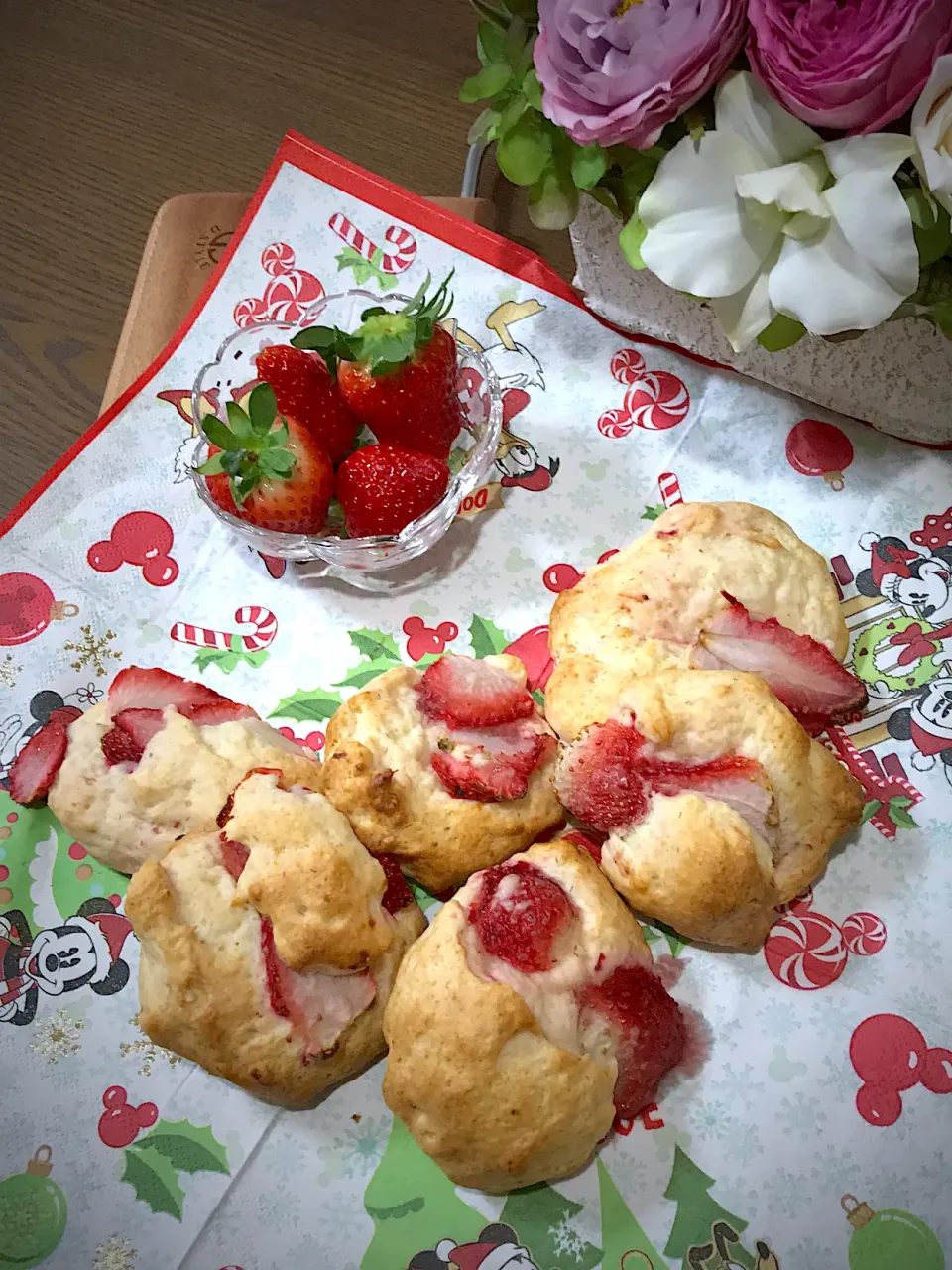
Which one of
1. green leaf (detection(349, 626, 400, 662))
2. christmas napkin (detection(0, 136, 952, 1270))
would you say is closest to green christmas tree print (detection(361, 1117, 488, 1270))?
christmas napkin (detection(0, 136, 952, 1270))

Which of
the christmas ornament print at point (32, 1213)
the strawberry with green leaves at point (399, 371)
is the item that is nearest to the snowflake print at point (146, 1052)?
the christmas ornament print at point (32, 1213)

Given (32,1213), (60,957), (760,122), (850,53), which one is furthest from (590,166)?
(32,1213)

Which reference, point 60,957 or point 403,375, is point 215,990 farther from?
point 403,375

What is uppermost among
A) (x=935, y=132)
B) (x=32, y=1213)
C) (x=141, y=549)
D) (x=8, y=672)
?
(x=935, y=132)

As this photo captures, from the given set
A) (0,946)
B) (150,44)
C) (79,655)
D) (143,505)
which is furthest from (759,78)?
(150,44)

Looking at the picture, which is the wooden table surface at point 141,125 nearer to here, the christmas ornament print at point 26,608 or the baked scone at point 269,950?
the christmas ornament print at point 26,608

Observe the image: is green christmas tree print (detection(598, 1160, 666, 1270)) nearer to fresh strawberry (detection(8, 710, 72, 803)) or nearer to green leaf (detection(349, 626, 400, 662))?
green leaf (detection(349, 626, 400, 662))

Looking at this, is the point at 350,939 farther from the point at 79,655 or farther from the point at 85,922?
the point at 79,655
